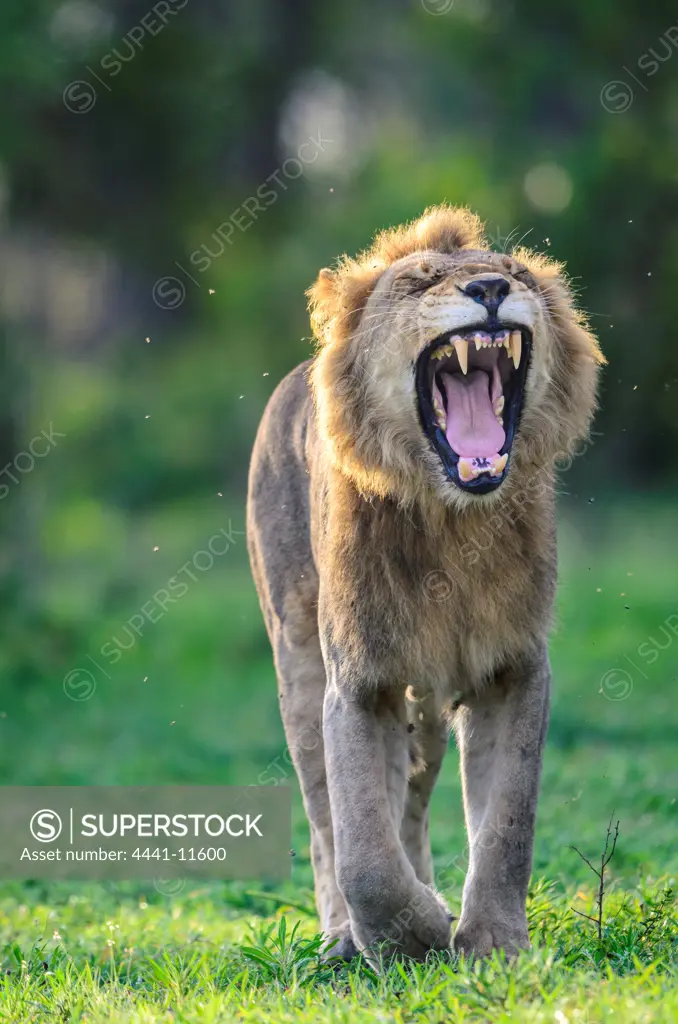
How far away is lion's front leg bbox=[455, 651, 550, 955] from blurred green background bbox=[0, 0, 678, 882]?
1619mm

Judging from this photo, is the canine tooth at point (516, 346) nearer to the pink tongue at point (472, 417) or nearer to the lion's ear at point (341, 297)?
the pink tongue at point (472, 417)

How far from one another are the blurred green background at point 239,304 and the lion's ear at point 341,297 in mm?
2487

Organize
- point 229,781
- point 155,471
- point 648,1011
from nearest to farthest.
Result: 1. point 648,1011
2. point 229,781
3. point 155,471

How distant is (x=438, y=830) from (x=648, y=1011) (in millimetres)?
3886

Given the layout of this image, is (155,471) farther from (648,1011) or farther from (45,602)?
(648,1011)

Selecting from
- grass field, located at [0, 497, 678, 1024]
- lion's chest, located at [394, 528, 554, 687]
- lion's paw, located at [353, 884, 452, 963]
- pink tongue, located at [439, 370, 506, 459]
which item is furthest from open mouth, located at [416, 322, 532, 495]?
grass field, located at [0, 497, 678, 1024]

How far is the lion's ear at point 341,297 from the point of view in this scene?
15.6ft

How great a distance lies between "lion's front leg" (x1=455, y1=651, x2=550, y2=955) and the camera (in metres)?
4.55

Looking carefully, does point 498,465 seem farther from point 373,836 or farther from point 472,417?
point 373,836

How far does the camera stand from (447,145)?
2481cm

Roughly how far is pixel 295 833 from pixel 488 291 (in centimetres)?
376

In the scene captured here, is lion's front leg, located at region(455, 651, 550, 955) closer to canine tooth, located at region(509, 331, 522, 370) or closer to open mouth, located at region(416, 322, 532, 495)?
open mouth, located at region(416, 322, 532, 495)

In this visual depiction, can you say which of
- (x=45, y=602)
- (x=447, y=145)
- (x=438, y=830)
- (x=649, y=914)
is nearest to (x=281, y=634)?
(x=649, y=914)

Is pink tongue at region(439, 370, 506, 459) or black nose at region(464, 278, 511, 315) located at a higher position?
black nose at region(464, 278, 511, 315)
